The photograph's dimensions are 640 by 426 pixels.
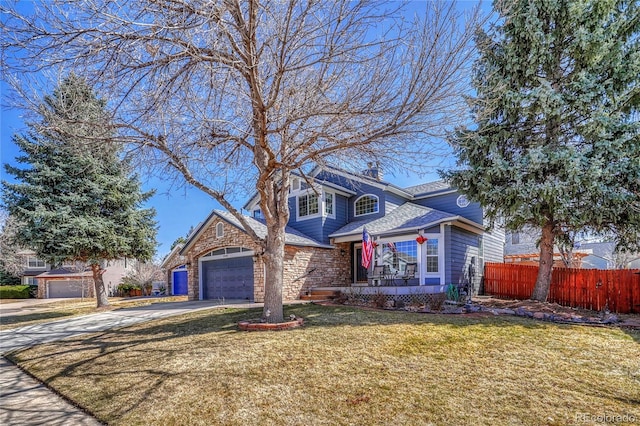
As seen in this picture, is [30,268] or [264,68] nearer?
[264,68]

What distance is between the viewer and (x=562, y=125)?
10.7 metres

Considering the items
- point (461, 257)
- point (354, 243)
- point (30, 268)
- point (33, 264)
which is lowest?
point (30, 268)

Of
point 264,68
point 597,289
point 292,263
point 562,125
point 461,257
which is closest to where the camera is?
point 264,68

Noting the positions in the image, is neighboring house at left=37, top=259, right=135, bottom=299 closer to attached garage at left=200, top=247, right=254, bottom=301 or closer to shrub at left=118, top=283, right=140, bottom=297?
shrub at left=118, top=283, right=140, bottom=297

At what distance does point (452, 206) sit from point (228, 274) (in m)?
11.0

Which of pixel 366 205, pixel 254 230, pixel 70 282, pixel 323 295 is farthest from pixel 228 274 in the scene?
pixel 70 282

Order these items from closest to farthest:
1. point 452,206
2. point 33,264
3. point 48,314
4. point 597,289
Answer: point 597,289 < point 48,314 < point 452,206 < point 33,264

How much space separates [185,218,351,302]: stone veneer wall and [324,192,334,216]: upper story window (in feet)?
5.49

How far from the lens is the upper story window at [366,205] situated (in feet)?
56.3

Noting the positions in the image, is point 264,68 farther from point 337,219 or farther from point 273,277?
point 337,219

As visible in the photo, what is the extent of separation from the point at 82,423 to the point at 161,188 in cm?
574

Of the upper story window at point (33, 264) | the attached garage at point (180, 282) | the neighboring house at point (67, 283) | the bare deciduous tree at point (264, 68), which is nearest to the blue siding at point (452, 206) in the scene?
the bare deciduous tree at point (264, 68)

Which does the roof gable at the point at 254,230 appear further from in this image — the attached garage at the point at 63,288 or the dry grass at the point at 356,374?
the attached garage at the point at 63,288

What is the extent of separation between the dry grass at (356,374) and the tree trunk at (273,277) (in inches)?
31.2
